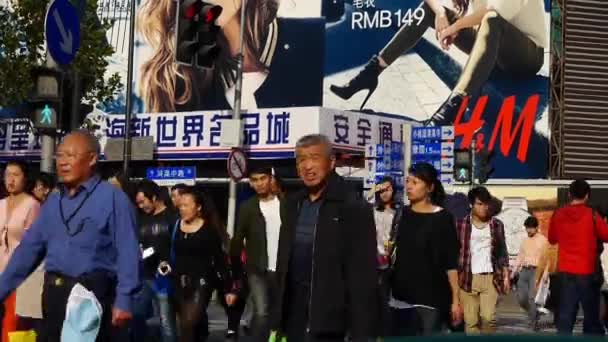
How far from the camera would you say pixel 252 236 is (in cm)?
1259

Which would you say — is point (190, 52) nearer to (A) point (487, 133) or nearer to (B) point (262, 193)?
(B) point (262, 193)

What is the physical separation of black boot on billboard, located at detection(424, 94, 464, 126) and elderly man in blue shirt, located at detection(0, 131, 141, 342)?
3883cm

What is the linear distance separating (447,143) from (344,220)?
1483 cm

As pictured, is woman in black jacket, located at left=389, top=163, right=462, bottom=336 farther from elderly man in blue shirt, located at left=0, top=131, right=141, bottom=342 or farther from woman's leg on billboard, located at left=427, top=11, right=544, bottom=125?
woman's leg on billboard, located at left=427, top=11, right=544, bottom=125

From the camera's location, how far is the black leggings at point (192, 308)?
11.9 m

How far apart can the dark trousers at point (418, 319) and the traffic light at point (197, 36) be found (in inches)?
327

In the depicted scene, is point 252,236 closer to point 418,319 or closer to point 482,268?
point 482,268

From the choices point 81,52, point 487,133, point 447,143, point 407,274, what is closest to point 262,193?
point 407,274

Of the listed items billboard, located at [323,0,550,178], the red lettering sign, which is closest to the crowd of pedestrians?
the red lettering sign

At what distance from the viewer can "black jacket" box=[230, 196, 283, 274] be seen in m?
12.5

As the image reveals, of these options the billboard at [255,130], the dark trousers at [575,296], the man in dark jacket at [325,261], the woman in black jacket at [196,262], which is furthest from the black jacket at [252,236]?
the billboard at [255,130]

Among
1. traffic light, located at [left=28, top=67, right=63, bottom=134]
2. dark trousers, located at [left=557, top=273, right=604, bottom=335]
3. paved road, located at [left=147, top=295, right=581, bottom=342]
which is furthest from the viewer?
paved road, located at [left=147, top=295, right=581, bottom=342]

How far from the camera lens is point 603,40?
44688 millimetres

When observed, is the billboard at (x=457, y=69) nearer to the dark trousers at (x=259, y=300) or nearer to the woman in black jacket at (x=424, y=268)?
the dark trousers at (x=259, y=300)
